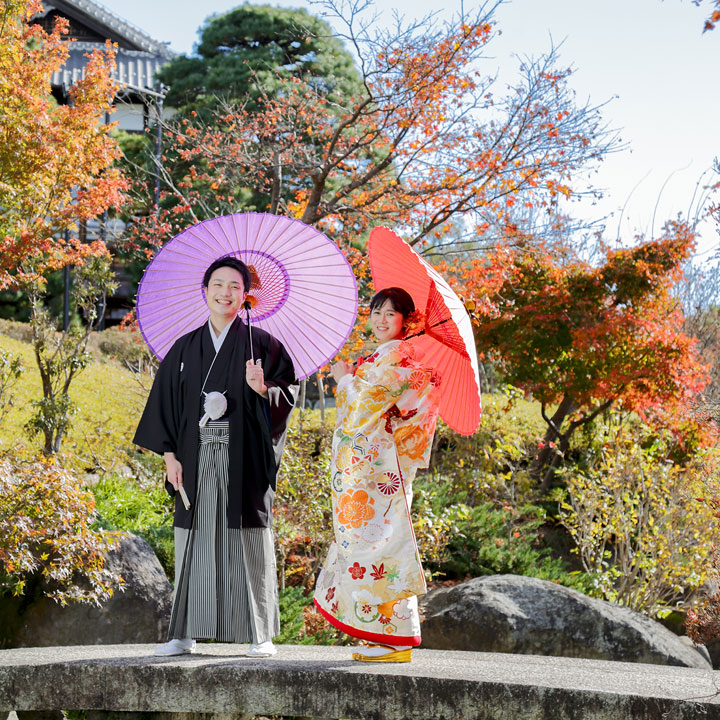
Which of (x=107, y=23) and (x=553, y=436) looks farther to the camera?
(x=107, y=23)

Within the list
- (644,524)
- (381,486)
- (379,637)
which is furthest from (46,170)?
(644,524)

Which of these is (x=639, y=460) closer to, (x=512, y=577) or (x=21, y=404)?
(x=512, y=577)

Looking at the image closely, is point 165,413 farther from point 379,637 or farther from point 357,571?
point 379,637

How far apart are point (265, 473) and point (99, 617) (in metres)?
2.00

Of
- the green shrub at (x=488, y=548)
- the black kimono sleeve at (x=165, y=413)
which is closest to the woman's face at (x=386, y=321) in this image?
the black kimono sleeve at (x=165, y=413)

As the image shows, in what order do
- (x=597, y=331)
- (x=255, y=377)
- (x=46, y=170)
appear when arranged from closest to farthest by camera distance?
(x=255, y=377), (x=46, y=170), (x=597, y=331)

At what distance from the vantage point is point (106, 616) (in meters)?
5.32

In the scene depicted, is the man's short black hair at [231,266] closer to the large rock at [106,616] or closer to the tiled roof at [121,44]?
the large rock at [106,616]

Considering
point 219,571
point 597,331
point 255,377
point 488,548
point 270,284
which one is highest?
point 597,331

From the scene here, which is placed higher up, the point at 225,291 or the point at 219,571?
the point at 225,291

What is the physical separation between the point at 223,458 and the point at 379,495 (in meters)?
0.75

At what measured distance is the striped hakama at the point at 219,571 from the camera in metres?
3.92

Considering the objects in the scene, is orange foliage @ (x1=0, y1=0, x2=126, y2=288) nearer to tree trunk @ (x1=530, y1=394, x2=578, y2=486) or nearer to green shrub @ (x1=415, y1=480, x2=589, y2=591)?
green shrub @ (x1=415, y1=480, x2=589, y2=591)

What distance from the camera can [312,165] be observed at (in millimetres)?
7844
